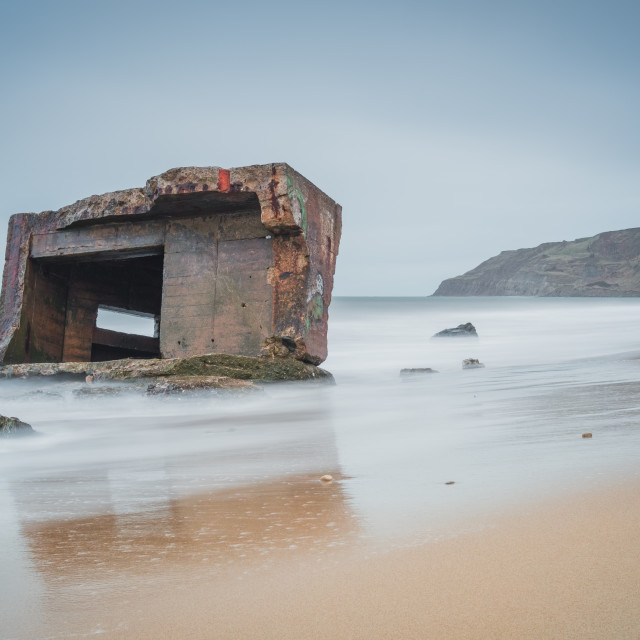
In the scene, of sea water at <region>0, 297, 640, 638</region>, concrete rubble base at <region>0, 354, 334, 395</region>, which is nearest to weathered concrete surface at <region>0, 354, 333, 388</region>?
concrete rubble base at <region>0, 354, 334, 395</region>

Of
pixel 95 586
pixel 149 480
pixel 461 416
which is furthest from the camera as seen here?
pixel 461 416

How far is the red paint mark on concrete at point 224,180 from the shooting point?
22.7 ft

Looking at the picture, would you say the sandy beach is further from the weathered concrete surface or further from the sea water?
the weathered concrete surface

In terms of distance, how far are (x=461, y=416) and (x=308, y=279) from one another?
11.7ft

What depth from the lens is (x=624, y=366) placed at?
6.93 metres

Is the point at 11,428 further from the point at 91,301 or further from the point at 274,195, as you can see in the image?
the point at 91,301

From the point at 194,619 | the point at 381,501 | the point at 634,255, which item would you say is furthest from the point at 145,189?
the point at 634,255

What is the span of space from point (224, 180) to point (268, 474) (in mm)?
4974

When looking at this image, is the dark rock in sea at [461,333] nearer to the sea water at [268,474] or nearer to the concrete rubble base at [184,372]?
the concrete rubble base at [184,372]

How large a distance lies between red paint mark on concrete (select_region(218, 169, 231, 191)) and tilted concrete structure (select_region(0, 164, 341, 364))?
10mm

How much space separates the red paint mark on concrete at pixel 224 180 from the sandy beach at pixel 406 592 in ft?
19.0

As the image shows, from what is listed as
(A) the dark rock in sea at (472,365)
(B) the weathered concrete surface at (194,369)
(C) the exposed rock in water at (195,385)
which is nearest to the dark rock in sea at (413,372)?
(A) the dark rock in sea at (472,365)

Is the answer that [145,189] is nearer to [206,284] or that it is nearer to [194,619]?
[206,284]

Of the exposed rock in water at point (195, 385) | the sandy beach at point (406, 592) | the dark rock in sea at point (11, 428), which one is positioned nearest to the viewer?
the sandy beach at point (406, 592)
